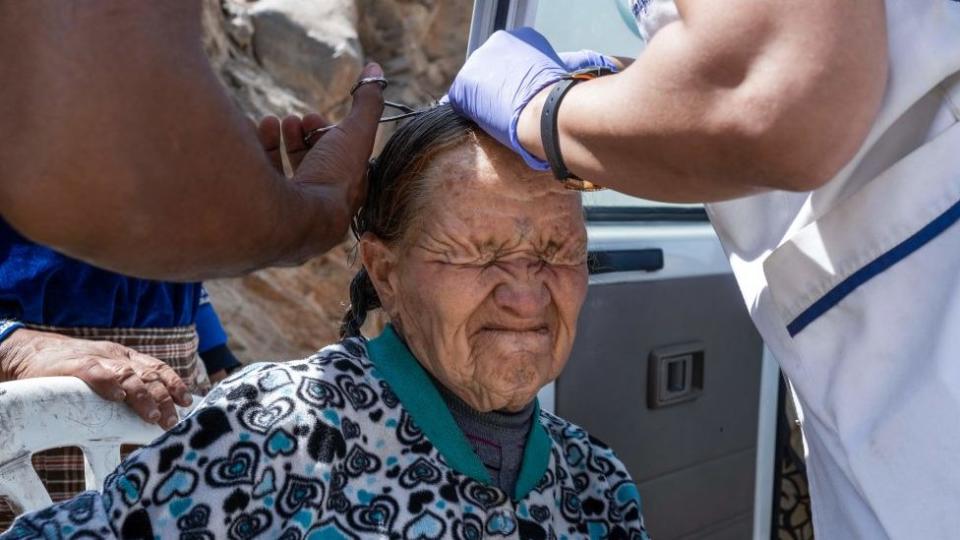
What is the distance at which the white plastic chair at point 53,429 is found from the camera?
192 centimetres

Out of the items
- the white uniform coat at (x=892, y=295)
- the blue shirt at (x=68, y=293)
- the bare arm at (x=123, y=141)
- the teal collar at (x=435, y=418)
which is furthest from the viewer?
the blue shirt at (x=68, y=293)

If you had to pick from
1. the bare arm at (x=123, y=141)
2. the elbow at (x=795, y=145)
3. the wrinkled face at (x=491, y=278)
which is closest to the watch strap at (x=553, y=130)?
the elbow at (x=795, y=145)

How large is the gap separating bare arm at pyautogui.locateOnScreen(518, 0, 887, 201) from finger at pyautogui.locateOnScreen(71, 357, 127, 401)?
1.35m

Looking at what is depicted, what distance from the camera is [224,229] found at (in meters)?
1.08

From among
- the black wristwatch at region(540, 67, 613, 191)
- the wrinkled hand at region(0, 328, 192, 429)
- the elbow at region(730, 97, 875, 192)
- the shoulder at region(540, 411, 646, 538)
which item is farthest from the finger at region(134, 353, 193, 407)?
the elbow at region(730, 97, 875, 192)

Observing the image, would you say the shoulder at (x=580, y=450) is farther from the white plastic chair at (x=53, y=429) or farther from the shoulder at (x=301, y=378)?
the white plastic chair at (x=53, y=429)

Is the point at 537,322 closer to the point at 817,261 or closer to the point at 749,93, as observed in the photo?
the point at 817,261

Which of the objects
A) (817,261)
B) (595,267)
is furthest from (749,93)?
(595,267)

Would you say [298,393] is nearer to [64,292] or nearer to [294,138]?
[294,138]

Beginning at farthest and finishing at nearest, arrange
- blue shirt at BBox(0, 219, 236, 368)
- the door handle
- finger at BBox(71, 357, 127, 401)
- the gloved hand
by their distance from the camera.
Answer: blue shirt at BBox(0, 219, 236, 368) → the door handle → finger at BBox(71, 357, 127, 401) → the gloved hand

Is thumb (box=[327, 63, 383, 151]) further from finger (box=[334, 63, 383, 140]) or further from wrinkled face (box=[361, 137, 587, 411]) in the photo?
wrinkled face (box=[361, 137, 587, 411])

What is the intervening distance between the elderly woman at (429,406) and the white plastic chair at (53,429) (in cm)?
48

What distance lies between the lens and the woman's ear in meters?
1.97

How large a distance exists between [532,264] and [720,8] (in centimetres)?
90
